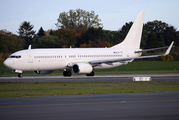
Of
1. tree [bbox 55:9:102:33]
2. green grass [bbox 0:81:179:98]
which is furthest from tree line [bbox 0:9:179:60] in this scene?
green grass [bbox 0:81:179:98]

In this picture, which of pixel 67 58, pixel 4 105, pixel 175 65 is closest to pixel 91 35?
pixel 175 65

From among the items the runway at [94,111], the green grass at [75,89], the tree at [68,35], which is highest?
the tree at [68,35]

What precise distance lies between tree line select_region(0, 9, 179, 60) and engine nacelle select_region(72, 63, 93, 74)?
5760 cm

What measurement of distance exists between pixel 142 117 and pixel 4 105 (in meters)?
7.72

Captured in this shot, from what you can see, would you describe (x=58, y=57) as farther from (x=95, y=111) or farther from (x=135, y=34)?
(x=95, y=111)

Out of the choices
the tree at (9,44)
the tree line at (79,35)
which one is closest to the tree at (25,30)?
the tree line at (79,35)

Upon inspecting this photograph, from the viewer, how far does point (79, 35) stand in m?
127

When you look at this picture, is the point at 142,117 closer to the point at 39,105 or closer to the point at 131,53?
the point at 39,105

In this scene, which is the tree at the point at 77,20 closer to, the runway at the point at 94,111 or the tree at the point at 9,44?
the tree at the point at 9,44

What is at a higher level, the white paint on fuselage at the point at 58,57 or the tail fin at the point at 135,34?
the tail fin at the point at 135,34

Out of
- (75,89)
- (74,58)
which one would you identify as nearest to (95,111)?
(75,89)

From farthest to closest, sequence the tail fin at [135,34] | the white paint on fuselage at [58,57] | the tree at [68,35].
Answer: the tree at [68,35] → the tail fin at [135,34] → the white paint on fuselage at [58,57]

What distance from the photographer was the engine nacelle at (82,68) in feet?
140

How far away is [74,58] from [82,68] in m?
3.16
